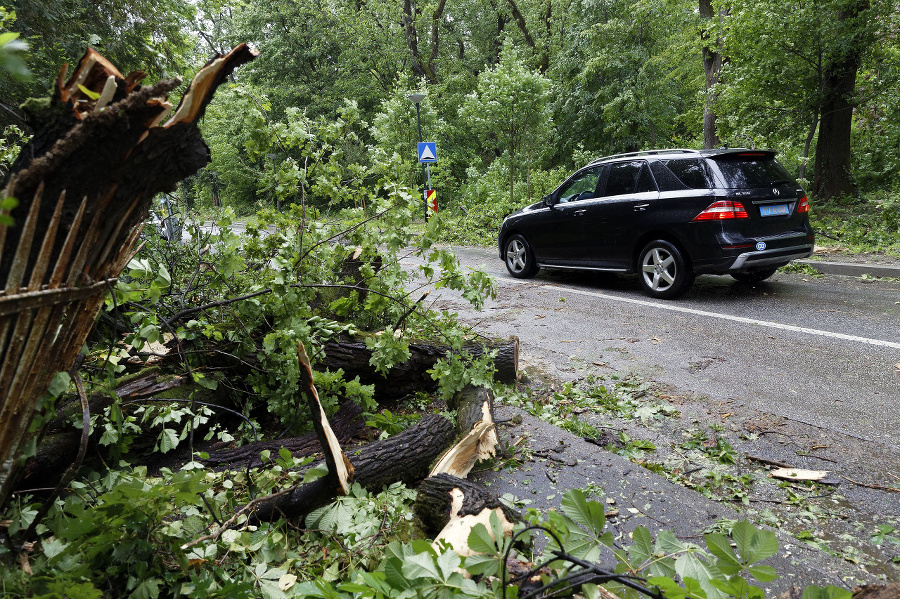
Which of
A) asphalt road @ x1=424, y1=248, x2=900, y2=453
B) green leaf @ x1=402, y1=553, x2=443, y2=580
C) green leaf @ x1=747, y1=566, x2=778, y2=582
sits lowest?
asphalt road @ x1=424, y1=248, x2=900, y2=453

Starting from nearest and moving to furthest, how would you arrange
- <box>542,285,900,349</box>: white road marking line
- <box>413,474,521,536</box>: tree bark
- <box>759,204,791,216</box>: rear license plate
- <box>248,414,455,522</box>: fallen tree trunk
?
<box>413,474,521,536</box>: tree bark, <box>248,414,455,522</box>: fallen tree trunk, <box>542,285,900,349</box>: white road marking line, <box>759,204,791,216</box>: rear license plate

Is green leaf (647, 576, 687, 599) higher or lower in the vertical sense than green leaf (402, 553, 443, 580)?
higher

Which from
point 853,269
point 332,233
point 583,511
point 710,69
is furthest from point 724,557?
point 710,69

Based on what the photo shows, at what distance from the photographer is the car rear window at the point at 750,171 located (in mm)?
7055

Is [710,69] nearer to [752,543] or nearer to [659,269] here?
[659,269]

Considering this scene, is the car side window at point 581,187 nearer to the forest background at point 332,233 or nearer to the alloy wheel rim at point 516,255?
the alloy wheel rim at point 516,255

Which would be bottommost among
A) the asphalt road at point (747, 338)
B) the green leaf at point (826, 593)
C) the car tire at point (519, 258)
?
the asphalt road at point (747, 338)

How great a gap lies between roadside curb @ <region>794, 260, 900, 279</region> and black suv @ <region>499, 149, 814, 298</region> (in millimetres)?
1337

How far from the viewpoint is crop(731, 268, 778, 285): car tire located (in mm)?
8115

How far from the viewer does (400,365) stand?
3.97 metres

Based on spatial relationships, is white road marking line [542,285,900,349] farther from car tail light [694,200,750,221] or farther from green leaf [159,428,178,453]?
green leaf [159,428,178,453]

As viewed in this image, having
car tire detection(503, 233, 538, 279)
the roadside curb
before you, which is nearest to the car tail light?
the roadside curb

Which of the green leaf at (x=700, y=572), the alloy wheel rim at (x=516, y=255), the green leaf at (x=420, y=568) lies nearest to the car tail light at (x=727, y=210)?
the alloy wheel rim at (x=516, y=255)

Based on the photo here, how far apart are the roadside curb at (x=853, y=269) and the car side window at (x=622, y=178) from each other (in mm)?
3453
